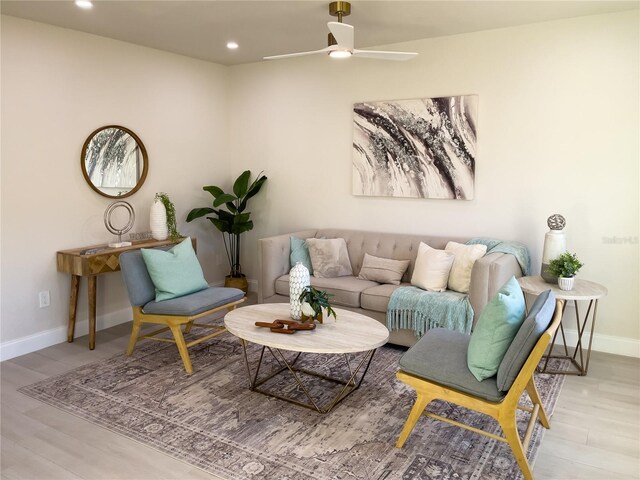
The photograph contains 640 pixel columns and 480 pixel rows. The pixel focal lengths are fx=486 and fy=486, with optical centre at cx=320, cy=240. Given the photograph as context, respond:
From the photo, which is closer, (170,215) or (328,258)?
(328,258)

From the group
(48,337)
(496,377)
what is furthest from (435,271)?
(48,337)

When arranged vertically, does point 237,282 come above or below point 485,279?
below

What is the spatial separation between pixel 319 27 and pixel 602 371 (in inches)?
133

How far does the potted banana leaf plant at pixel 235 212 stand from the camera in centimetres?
510

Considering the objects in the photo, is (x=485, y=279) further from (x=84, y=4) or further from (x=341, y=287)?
(x=84, y=4)

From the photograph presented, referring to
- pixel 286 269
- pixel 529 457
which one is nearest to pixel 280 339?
pixel 529 457

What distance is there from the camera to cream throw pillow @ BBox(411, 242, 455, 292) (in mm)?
3885

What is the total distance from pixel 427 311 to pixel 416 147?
1604 millimetres

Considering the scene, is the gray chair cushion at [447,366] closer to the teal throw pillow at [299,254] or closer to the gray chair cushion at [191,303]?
the gray chair cushion at [191,303]

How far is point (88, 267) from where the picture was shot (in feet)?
12.7

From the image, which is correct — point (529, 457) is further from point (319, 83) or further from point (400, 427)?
point (319, 83)

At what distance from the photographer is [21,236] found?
384 centimetres

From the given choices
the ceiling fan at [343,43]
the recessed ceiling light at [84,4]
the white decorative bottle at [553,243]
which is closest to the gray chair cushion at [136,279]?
the recessed ceiling light at [84,4]

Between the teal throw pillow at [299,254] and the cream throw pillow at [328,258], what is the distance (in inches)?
2.1
